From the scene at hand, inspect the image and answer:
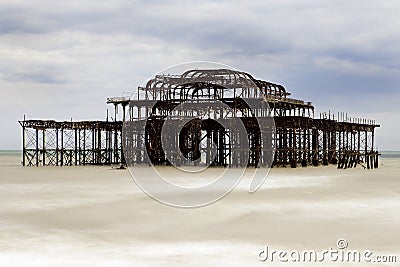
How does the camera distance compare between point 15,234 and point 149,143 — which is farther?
point 149,143

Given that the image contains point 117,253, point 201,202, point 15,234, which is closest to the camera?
point 117,253

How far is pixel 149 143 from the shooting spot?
192ft

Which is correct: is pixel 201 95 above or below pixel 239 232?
above

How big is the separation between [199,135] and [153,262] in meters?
43.9

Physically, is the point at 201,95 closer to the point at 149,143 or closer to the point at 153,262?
the point at 149,143

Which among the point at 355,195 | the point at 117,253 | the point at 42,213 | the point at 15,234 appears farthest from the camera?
the point at 355,195

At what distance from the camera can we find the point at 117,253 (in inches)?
510

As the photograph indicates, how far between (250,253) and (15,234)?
6.77 m

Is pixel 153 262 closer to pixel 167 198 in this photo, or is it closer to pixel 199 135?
pixel 167 198

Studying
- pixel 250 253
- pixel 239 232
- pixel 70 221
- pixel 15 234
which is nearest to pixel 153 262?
pixel 250 253

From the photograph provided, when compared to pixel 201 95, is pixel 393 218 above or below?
below

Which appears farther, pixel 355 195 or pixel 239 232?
pixel 355 195

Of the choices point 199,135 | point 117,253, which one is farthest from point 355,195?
point 199,135

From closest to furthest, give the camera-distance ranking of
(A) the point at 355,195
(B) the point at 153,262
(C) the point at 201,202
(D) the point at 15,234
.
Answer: (B) the point at 153,262 < (D) the point at 15,234 < (C) the point at 201,202 < (A) the point at 355,195
